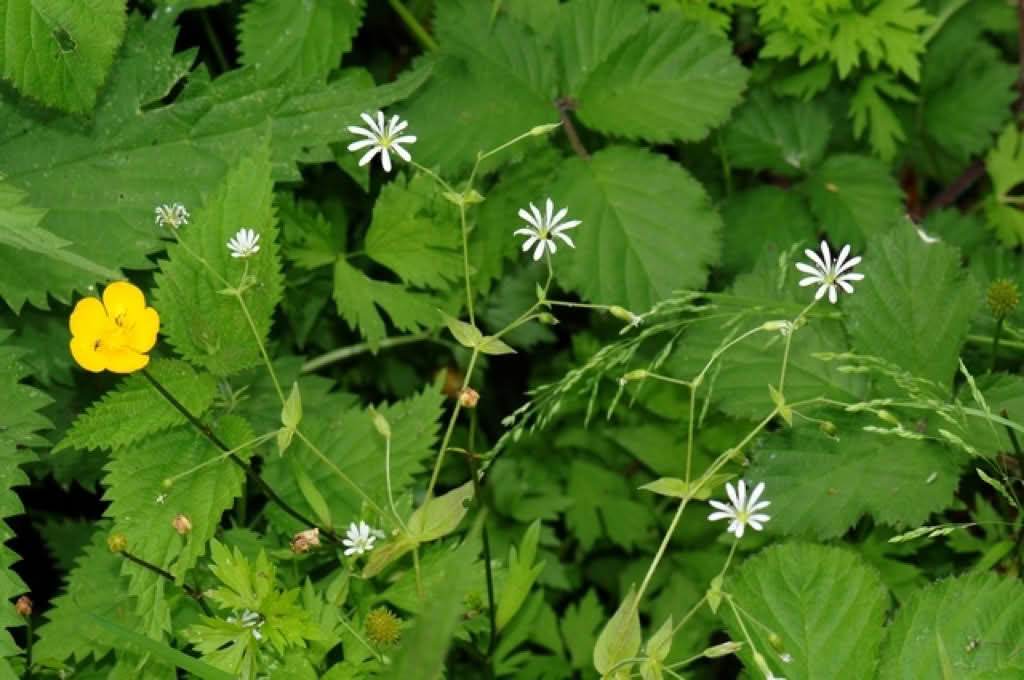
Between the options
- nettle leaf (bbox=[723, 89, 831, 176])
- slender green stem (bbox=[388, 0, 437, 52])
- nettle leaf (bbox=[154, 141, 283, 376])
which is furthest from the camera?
nettle leaf (bbox=[723, 89, 831, 176])

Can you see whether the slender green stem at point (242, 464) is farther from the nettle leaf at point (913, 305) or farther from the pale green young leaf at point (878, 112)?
the pale green young leaf at point (878, 112)

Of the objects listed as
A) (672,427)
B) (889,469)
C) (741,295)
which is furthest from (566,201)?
(889,469)

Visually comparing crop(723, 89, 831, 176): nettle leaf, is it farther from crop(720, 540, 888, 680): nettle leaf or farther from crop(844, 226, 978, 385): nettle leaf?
crop(720, 540, 888, 680): nettle leaf

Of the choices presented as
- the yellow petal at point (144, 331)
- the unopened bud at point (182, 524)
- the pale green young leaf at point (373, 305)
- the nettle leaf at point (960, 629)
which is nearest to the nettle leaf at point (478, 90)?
the pale green young leaf at point (373, 305)

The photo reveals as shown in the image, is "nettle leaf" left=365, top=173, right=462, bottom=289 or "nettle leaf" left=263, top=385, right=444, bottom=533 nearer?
"nettle leaf" left=263, top=385, right=444, bottom=533

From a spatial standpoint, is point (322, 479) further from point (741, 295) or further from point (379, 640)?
point (741, 295)

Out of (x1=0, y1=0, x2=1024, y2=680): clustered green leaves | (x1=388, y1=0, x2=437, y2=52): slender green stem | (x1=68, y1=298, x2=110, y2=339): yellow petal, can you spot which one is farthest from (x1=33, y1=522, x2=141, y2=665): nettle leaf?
(x1=388, y1=0, x2=437, y2=52): slender green stem
